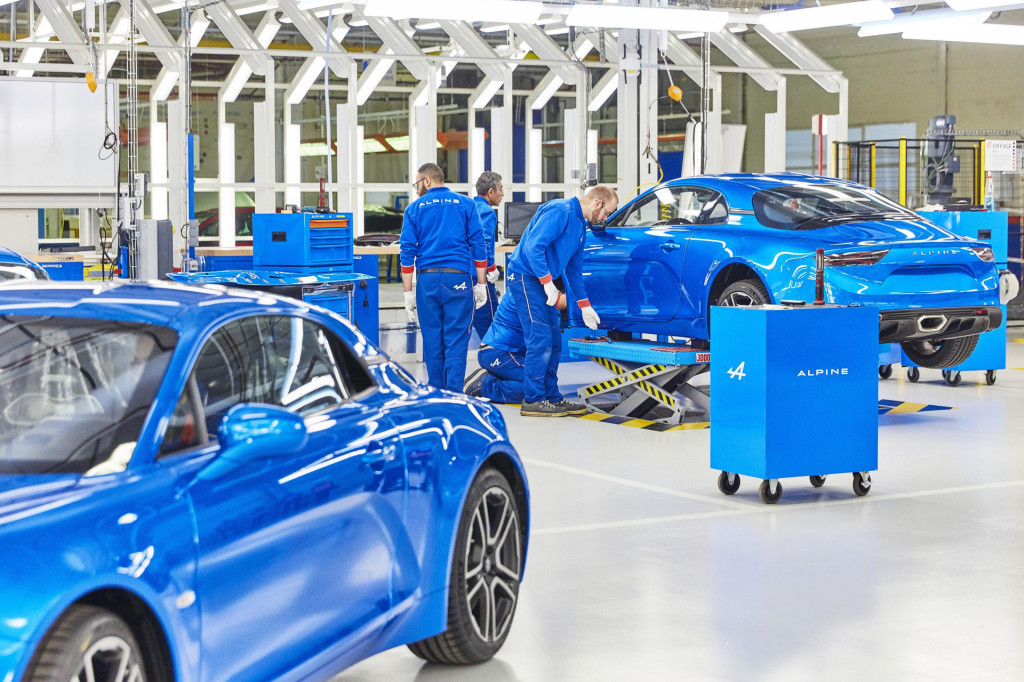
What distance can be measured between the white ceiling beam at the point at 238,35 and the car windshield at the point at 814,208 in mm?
10773

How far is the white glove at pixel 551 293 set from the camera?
9.66 m

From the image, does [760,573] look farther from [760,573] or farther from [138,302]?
[138,302]

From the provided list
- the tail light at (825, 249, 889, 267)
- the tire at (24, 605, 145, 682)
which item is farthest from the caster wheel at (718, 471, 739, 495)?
the tire at (24, 605, 145, 682)

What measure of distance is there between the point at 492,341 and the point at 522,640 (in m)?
6.23

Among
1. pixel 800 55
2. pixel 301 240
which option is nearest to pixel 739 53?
pixel 800 55

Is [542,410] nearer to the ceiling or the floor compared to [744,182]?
nearer to the floor

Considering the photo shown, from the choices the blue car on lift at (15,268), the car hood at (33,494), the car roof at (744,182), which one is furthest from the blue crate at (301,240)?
the car hood at (33,494)

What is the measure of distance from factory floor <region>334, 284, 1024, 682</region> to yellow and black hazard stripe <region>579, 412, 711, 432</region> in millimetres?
694

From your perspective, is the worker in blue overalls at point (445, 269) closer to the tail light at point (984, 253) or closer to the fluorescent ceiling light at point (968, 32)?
the tail light at point (984, 253)

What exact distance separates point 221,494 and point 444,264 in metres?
7.07

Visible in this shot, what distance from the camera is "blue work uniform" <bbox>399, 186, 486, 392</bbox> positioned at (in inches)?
390

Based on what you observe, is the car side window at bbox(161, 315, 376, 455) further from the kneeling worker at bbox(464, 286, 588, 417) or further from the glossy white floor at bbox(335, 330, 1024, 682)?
the kneeling worker at bbox(464, 286, 588, 417)

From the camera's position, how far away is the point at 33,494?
2686 millimetres

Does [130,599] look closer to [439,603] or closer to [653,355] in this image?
[439,603]
